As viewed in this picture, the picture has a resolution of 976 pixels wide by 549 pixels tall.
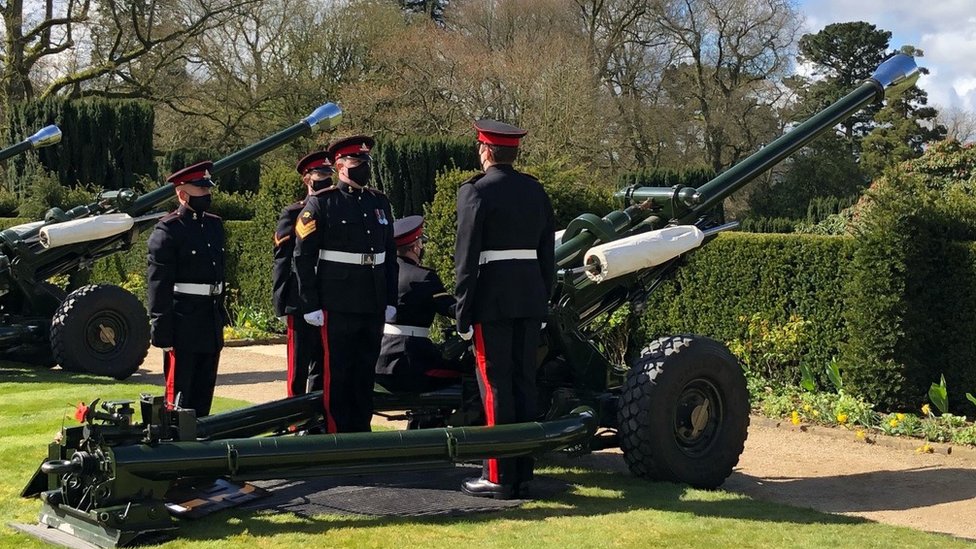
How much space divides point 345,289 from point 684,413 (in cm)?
201

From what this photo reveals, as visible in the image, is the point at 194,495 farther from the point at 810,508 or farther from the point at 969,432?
the point at 969,432

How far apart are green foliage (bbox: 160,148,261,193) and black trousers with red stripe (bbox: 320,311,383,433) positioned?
789 inches

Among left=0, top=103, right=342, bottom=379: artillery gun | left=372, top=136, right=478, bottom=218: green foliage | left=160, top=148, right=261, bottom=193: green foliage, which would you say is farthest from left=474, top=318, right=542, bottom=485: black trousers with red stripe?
left=160, top=148, right=261, bottom=193: green foliage

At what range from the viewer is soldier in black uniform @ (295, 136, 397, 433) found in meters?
6.80

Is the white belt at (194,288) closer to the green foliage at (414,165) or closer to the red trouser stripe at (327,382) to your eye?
the red trouser stripe at (327,382)

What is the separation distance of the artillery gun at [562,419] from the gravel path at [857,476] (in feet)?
2.22

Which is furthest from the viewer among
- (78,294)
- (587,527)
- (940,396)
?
(78,294)

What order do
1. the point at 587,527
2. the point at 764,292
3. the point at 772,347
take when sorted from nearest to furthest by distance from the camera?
the point at 587,527 → the point at 772,347 → the point at 764,292

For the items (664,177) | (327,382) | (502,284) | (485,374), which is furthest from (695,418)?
(664,177)

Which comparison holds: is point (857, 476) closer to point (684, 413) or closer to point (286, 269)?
point (684, 413)

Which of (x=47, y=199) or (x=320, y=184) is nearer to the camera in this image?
(x=320, y=184)

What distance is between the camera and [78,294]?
40.0 ft

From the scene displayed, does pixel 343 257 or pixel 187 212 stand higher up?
pixel 187 212

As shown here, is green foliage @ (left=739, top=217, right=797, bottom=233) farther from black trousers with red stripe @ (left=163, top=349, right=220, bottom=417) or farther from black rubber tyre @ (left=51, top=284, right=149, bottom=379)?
black trousers with red stripe @ (left=163, top=349, right=220, bottom=417)
